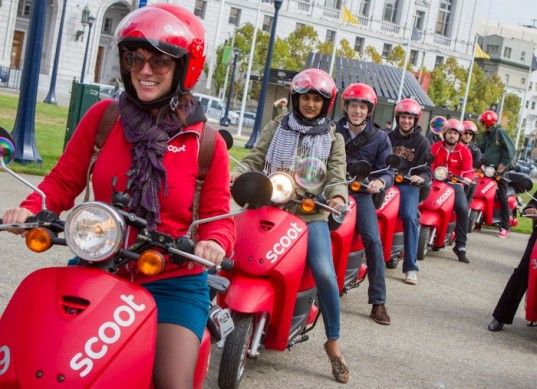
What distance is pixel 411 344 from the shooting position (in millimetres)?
7055

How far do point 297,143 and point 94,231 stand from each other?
310 cm

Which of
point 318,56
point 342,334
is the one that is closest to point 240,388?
point 342,334

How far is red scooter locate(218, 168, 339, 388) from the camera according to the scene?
5066 mm

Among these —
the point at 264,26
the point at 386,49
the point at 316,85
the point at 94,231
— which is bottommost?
the point at 94,231

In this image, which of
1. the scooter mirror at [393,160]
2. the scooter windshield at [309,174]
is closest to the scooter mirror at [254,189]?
the scooter windshield at [309,174]

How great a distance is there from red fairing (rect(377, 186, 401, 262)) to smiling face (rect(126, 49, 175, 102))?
588cm

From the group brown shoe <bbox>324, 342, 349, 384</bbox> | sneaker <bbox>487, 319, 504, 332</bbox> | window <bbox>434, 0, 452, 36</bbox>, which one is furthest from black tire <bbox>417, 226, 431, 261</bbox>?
window <bbox>434, 0, 452, 36</bbox>

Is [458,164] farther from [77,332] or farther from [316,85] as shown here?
[77,332]

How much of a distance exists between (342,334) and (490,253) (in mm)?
7526

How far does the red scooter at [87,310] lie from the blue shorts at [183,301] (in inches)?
9.8

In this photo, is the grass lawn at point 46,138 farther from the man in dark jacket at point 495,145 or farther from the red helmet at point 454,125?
the red helmet at point 454,125

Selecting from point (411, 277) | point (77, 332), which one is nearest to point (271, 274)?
point (77, 332)

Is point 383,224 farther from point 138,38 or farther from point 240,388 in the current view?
point 138,38

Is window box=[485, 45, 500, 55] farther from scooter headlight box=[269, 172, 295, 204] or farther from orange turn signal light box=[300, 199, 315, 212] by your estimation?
scooter headlight box=[269, 172, 295, 204]
